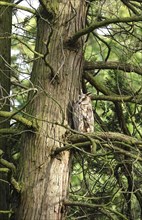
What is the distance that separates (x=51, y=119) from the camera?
3.58 m

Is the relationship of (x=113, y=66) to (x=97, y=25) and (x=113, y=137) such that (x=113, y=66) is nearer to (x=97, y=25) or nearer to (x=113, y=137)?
(x=97, y=25)

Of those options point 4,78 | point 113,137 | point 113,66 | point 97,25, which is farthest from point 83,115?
point 4,78

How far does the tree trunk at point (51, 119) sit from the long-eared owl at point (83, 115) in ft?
0.20

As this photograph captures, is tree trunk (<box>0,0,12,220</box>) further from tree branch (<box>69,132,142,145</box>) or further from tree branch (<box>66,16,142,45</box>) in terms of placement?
tree branch (<box>69,132,142,145</box>)

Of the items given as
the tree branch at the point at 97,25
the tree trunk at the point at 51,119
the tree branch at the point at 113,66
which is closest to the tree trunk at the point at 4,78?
the tree trunk at the point at 51,119

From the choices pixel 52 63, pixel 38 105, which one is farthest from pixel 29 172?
pixel 52 63

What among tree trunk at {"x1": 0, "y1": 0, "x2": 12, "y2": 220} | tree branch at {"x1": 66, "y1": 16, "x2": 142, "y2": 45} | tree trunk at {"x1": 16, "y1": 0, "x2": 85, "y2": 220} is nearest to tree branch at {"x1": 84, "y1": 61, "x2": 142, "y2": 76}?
tree trunk at {"x1": 16, "y1": 0, "x2": 85, "y2": 220}

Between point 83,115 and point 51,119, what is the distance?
0.80ft

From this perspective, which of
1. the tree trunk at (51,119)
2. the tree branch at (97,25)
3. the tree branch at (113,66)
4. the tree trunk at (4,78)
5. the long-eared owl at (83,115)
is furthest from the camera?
the tree trunk at (4,78)

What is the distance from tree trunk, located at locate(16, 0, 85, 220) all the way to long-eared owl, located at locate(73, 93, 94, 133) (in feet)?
0.20

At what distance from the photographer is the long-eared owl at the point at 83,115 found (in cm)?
361

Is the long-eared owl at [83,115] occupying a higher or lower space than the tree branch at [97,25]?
lower

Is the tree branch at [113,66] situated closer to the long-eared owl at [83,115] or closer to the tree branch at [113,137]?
the long-eared owl at [83,115]

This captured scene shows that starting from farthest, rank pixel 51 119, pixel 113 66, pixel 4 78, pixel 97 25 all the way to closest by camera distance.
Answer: pixel 4 78, pixel 113 66, pixel 51 119, pixel 97 25
